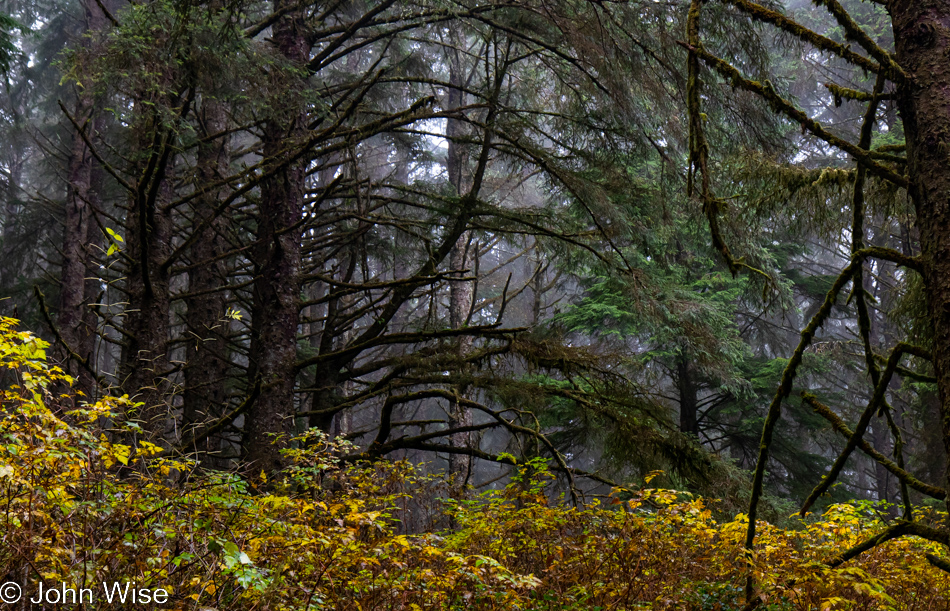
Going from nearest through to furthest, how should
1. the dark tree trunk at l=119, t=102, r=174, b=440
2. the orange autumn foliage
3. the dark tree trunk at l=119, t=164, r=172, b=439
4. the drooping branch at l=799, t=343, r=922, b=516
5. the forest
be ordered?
the drooping branch at l=799, t=343, r=922, b=516 < the forest < the orange autumn foliage < the dark tree trunk at l=119, t=102, r=174, b=440 < the dark tree trunk at l=119, t=164, r=172, b=439

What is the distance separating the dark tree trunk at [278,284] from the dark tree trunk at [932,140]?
5.40 meters

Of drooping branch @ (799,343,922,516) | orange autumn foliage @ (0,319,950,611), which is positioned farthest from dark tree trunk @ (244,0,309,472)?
drooping branch @ (799,343,922,516)

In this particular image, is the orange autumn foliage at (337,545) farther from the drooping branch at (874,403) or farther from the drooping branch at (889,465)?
the drooping branch at (874,403)

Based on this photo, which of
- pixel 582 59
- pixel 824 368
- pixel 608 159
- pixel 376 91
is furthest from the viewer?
pixel 824 368

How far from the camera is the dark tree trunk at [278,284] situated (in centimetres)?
669

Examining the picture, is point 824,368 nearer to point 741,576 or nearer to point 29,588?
point 741,576

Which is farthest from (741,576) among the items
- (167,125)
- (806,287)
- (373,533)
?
(806,287)

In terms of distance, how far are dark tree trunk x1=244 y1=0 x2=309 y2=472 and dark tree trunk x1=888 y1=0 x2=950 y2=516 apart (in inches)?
212

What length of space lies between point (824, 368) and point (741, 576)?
9.98 meters

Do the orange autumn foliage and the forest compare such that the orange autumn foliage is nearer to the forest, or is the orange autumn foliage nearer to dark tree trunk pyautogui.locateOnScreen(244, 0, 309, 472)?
the forest

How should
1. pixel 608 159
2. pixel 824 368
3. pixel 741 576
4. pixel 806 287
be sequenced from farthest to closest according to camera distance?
pixel 806 287, pixel 824 368, pixel 608 159, pixel 741 576

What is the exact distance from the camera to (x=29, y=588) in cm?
312

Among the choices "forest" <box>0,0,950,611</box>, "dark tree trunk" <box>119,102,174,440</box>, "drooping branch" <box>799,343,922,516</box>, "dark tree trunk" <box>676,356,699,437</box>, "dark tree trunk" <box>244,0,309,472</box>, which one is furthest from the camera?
"dark tree trunk" <box>676,356,699,437</box>

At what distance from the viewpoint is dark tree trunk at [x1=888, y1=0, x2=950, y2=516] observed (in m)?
2.44
